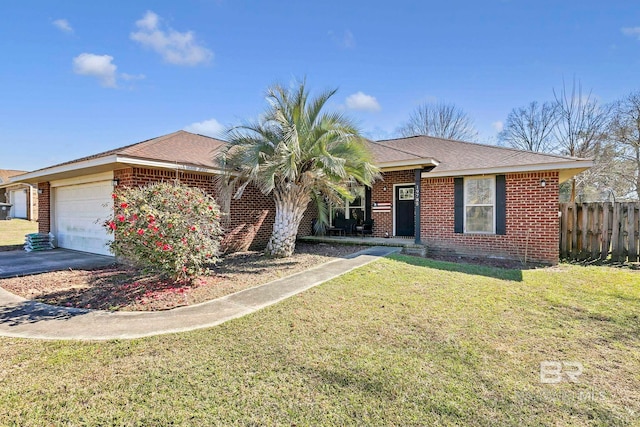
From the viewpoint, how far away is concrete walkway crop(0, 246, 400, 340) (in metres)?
4.07

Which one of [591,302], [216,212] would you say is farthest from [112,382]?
[591,302]

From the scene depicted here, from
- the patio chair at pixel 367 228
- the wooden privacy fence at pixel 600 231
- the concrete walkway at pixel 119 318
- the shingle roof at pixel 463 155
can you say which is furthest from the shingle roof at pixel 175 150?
the wooden privacy fence at pixel 600 231

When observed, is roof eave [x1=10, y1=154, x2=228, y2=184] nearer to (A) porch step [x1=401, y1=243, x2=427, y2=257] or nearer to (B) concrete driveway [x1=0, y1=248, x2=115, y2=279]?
(B) concrete driveway [x1=0, y1=248, x2=115, y2=279]

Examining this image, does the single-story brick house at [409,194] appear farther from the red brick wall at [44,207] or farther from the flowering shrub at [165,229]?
the flowering shrub at [165,229]

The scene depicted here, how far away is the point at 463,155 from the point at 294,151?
7156 millimetres

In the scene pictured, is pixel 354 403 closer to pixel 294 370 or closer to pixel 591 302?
pixel 294 370

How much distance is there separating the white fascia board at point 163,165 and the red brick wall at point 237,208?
47 centimetres

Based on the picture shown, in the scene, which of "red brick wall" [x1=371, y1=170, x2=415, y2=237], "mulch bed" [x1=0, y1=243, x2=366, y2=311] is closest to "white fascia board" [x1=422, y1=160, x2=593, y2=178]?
"red brick wall" [x1=371, y1=170, x2=415, y2=237]

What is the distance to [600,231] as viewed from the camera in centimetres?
952

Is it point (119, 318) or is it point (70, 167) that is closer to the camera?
point (119, 318)

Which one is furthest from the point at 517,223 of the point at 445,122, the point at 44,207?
the point at 445,122

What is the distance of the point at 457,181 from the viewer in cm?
1048

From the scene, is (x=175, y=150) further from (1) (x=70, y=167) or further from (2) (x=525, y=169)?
→ (2) (x=525, y=169)

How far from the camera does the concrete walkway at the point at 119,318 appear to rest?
407cm
